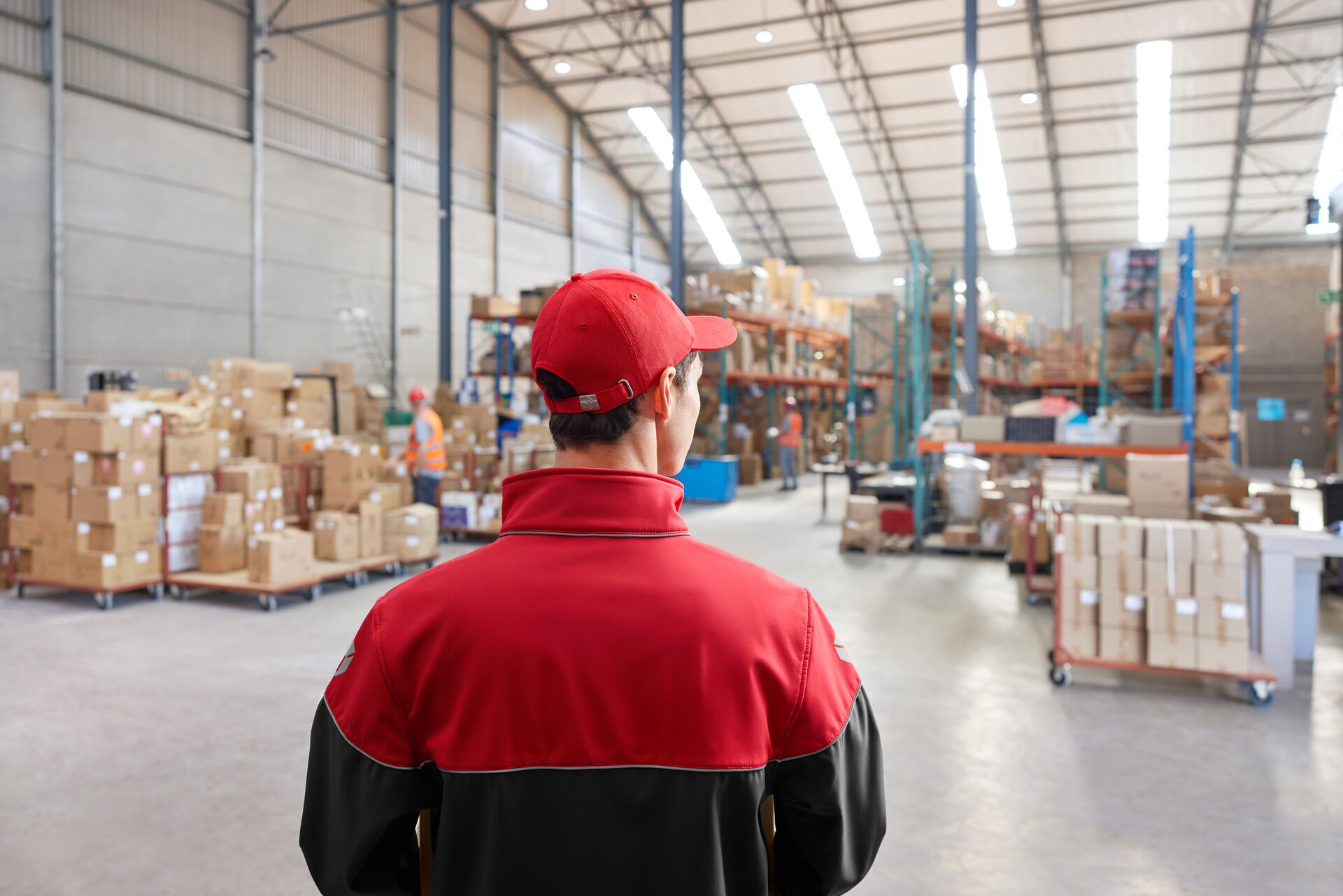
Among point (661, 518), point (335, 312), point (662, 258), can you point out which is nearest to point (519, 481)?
point (661, 518)

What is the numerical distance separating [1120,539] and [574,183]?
22.6 meters

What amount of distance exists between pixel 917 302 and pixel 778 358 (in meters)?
6.98

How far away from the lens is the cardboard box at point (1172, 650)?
537cm

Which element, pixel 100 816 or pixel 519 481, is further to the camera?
pixel 100 816

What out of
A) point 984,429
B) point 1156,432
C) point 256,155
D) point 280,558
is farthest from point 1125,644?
point 256,155

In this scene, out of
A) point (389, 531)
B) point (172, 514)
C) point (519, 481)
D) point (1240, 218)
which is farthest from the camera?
point (1240, 218)

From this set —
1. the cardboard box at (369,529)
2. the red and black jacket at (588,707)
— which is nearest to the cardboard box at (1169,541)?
the red and black jacket at (588,707)

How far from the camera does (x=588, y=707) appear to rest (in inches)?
44.5

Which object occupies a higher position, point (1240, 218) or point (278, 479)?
point (1240, 218)

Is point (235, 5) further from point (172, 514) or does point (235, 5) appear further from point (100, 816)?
point (100, 816)

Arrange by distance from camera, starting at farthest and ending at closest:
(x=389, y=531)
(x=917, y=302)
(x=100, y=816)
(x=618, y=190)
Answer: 1. (x=618, y=190)
2. (x=917, y=302)
3. (x=389, y=531)
4. (x=100, y=816)

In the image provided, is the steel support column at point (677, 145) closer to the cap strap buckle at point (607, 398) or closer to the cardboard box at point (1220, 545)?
the cardboard box at point (1220, 545)

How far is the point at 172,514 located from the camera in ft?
26.4

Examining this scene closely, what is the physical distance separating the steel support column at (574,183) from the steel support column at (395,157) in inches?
245
